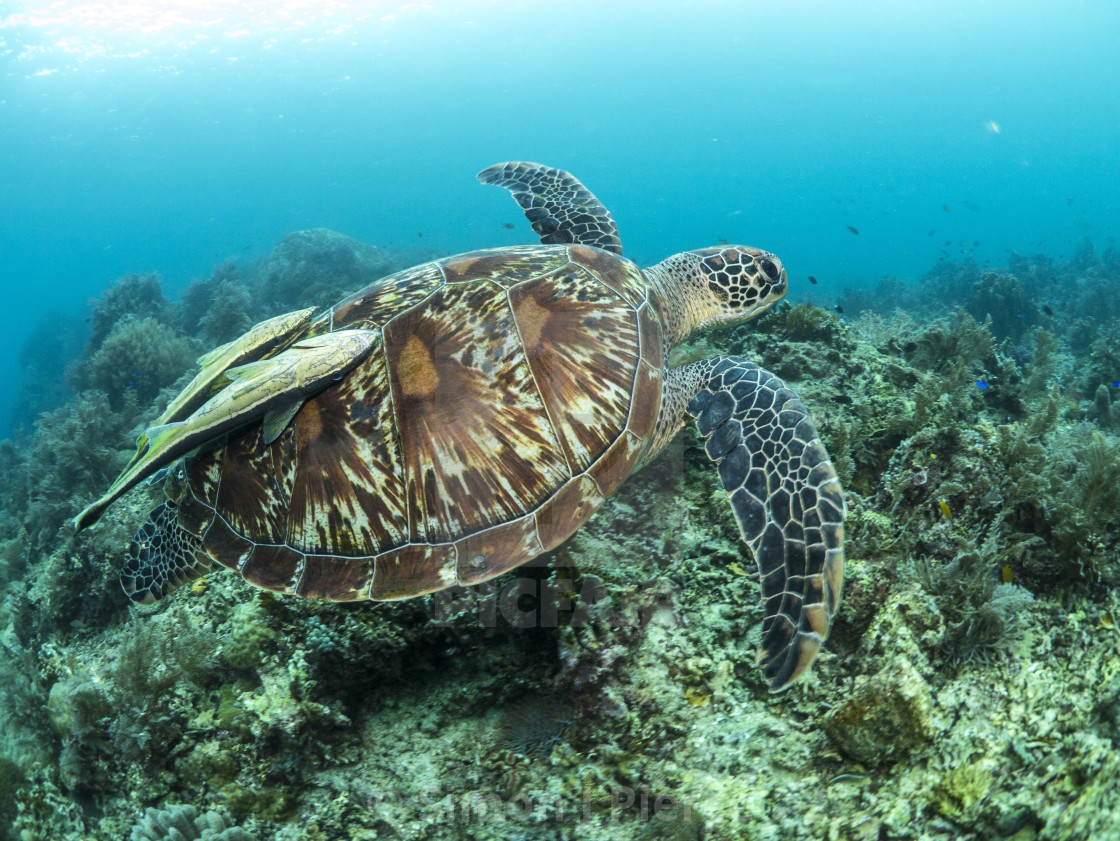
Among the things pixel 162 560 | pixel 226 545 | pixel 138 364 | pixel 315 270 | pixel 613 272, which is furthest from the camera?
pixel 315 270

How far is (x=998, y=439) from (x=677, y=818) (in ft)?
7.87

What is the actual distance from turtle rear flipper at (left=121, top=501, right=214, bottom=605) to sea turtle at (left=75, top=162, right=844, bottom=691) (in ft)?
0.07

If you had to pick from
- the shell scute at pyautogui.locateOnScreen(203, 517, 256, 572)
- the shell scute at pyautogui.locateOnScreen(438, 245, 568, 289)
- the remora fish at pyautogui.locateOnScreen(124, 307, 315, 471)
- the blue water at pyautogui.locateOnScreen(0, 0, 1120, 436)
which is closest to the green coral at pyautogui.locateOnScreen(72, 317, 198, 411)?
the remora fish at pyautogui.locateOnScreen(124, 307, 315, 471)

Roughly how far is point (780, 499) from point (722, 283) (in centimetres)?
197

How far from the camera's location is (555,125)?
341ft

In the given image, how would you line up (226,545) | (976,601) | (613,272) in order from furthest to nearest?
(613,272)
(226,545)
(976,601)

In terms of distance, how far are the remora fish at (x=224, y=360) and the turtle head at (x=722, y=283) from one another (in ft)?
7.68

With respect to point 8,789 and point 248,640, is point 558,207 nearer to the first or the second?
point 248,640

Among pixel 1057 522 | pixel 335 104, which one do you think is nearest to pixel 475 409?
pixel 1057 522

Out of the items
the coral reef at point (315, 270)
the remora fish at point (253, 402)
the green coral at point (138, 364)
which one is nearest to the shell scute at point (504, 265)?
the remora fish at point (253, 402)

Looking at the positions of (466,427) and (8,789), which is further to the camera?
(8,789)

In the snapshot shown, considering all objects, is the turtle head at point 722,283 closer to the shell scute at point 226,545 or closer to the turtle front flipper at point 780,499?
the turtle front flipper at point 780,499

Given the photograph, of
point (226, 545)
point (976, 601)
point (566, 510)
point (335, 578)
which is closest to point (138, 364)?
point (226, 545)

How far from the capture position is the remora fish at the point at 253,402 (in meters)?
2.06
